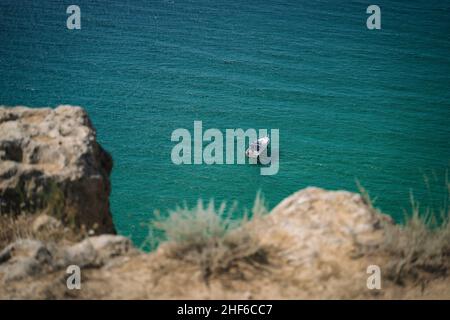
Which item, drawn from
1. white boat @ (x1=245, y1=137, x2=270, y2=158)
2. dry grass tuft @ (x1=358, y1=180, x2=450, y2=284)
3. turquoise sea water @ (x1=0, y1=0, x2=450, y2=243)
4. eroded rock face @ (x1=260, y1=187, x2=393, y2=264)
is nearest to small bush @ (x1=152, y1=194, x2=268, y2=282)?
eroded rock face @ (x1=260, y1=187, x2=393, y2=264)

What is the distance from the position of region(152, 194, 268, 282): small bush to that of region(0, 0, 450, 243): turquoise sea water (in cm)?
2332

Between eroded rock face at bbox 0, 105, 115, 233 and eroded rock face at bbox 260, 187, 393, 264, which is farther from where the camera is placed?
eroded rock face at bbox 0, 105, 115, 233

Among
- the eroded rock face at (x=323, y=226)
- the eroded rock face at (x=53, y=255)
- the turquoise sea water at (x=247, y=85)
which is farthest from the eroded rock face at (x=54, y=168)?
the turquoise sea water at (x=247, y=85)

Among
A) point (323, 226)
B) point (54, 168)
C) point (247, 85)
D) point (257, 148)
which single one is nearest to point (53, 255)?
point (54, 168)

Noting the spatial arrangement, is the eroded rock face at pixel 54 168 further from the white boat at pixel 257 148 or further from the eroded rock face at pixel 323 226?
the white boat at pixel 257 148

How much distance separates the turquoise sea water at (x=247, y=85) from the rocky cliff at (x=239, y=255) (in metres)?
22.2

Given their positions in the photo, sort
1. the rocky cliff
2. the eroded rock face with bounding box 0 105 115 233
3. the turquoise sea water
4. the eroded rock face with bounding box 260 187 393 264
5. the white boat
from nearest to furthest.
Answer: the rocky cliff
the eroded rock face with bounding box 260 187 393 264
the eroded rock face with bounding box 0 105 115 233
the turquoise sea water
the white boat

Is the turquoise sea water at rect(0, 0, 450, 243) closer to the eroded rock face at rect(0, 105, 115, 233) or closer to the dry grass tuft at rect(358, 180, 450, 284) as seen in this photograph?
the eroded rock face at rect(0, 105, 115, 233)

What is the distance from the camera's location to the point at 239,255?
4.62m

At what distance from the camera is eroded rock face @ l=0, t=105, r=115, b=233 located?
5754mm

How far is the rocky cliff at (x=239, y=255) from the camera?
14.7ft

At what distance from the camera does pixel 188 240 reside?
475 centimetres

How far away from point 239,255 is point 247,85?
2181 inches
